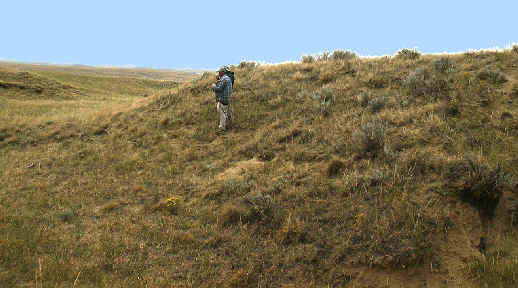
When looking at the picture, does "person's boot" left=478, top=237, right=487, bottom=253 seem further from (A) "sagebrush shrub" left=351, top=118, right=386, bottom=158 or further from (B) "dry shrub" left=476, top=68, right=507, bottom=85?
(B) "dry shrub" left=476, top=68, right=507, bottom=85

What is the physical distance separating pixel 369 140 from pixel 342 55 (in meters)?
10.6

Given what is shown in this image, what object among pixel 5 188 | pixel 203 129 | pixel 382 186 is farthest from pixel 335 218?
pixel 5 188

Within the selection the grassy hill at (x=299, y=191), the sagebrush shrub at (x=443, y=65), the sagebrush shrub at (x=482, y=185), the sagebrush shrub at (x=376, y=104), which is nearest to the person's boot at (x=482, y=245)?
the grassy hill at (x=299, y=191)

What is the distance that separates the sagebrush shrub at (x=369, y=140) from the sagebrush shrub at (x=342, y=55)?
9497 mm

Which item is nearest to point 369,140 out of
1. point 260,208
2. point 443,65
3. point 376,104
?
point 376,104

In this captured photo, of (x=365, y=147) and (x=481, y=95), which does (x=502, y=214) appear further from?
(x=481, y=95)

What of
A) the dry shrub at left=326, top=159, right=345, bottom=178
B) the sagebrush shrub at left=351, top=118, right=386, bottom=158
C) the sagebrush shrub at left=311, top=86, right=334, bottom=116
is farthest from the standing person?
the dry shrub at left=326, top=159, right=345, bottom=178

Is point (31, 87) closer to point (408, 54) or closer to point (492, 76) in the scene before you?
point (408, 54)

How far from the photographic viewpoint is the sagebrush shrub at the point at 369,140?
7984 millimetres

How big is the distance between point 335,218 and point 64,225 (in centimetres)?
597

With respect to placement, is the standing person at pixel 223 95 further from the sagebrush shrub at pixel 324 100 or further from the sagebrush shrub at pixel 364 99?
the sagebrush shrub at pixel 364 99

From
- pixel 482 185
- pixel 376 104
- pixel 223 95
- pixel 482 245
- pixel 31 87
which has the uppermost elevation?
pixel 376 104

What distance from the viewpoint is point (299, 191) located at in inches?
291

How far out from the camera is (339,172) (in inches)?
304
